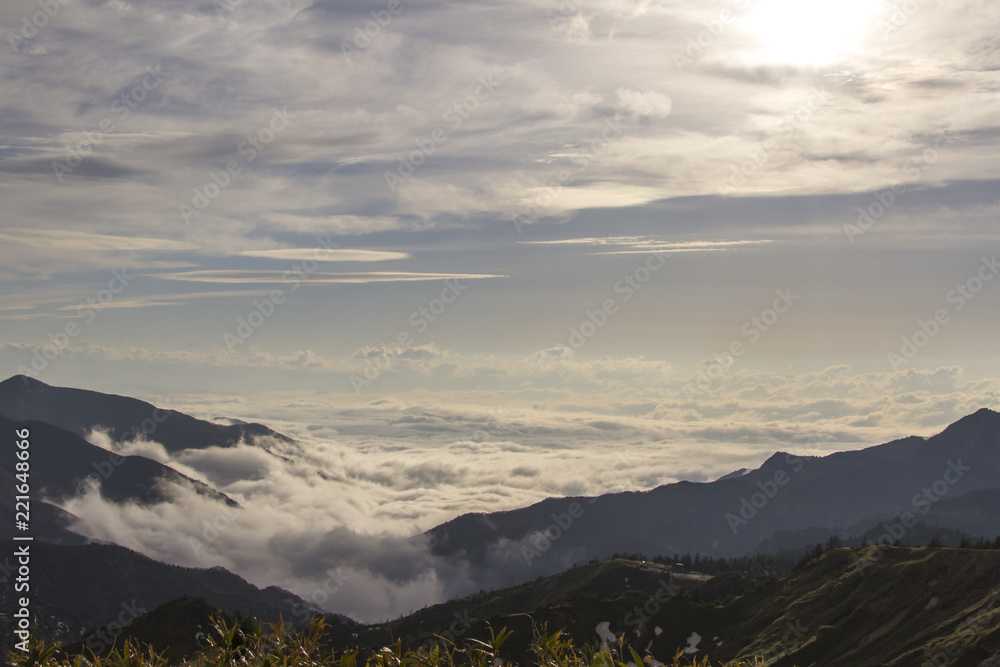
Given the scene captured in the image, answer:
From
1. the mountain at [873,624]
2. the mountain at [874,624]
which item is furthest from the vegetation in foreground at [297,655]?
the mountain at [874,624]

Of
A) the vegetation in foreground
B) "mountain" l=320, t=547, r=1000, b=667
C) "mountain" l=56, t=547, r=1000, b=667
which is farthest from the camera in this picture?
"mountain" l=320, t=547, r=1000, b=667

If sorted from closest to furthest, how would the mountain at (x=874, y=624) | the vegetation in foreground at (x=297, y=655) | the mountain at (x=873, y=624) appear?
the vegetation in foreground at (x=297, y=655), the mountain at (x=873, y=624), the mountain at (x=874, y=624)

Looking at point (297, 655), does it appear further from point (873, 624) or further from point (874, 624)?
point (873, 624)

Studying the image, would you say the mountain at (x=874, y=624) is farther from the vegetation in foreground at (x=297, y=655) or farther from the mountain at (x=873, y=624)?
the vegetation in foreground at (x=297, y=655)

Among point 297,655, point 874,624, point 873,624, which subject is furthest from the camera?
point 873,624

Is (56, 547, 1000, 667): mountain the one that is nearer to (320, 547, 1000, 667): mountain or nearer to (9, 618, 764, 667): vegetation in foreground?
(320, 547, 1000, 667): mountain

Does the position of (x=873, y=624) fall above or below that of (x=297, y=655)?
below

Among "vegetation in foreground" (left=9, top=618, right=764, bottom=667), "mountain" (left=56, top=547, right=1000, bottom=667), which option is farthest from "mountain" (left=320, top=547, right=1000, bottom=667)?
"vegetation in foreground" (left=9, top=618, right=764, bottom=667)

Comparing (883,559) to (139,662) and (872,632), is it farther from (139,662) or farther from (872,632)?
(139,662)

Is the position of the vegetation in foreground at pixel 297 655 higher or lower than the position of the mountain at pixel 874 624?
higher

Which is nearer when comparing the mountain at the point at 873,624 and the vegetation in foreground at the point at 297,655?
the vegetation in foreground at the point at 297,655

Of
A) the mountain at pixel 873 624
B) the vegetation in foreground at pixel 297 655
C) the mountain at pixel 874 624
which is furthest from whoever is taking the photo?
the mountain at pixel 874 624

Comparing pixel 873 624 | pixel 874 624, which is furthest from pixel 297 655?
pixel 873 624

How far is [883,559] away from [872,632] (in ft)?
137
